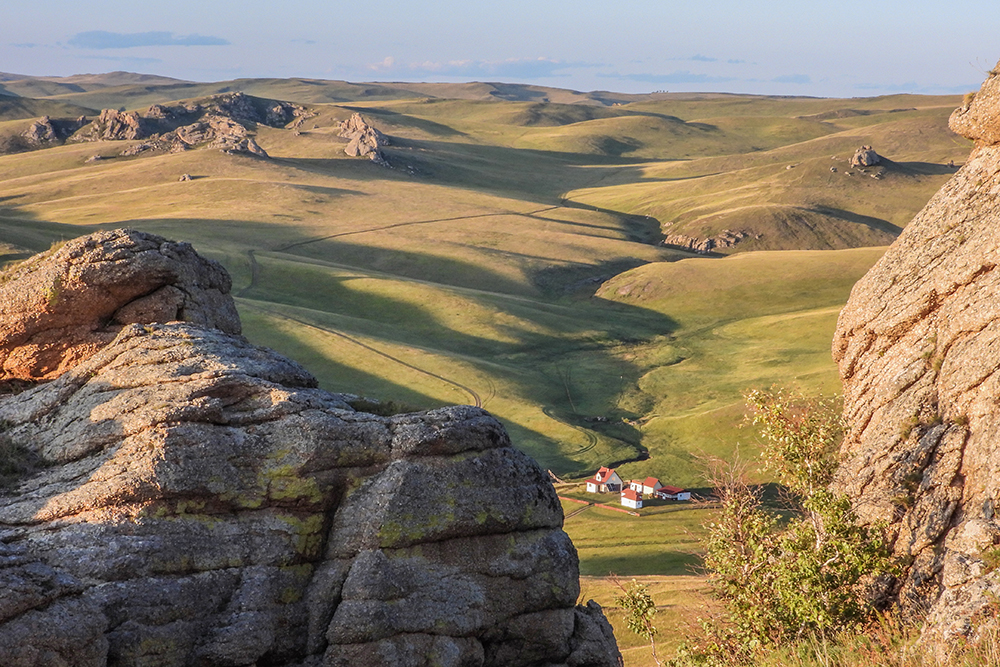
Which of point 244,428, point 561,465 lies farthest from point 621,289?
point 244,428

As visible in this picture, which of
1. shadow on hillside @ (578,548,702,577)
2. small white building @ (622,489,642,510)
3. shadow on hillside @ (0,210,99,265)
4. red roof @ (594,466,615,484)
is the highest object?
shadow on hillside @ (0,210,99,265)

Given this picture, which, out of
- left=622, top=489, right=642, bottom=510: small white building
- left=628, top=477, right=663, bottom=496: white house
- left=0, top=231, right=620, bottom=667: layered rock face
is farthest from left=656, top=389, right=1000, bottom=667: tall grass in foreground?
left=628, top=477, right=663, bottom=496: white house

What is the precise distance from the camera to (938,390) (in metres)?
25.0

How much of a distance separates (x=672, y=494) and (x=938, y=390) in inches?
2736

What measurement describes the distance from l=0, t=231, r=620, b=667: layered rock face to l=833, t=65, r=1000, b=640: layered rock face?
28.8 ft

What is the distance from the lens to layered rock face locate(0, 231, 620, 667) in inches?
643

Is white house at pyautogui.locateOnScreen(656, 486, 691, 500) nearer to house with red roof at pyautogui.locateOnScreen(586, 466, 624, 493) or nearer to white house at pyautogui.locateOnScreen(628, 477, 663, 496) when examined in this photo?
white house at pyautogui.locateOnScreen(628, 477, 663, 496)

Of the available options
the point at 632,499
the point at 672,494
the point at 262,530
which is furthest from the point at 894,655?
the point at 672,494

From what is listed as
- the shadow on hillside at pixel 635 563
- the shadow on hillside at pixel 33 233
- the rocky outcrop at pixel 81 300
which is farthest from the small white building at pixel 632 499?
the shadow on hillside at pixel 33 233

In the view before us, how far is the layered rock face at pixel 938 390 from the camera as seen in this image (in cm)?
2184

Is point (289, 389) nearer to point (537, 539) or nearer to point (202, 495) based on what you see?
point (202, 495)

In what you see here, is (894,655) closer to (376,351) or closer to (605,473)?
(605,473)

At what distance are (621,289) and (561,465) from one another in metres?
86.1

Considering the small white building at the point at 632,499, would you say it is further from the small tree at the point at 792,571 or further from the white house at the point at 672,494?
the small tree at the point at 792,571
